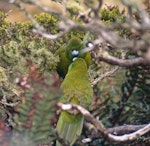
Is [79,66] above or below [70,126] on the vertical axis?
above

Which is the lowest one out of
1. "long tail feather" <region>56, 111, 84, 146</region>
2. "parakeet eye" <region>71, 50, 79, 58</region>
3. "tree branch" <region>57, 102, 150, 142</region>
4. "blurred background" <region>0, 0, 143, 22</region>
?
"blurred background" <region>0, 0, 143, 22</region>

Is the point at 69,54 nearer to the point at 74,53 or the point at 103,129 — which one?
the point at 74,53

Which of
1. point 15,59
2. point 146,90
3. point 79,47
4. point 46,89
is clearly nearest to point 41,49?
point 15,59

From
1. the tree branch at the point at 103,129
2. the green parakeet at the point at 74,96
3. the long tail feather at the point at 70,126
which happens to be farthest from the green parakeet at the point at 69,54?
the tree branch at the point at 103,129

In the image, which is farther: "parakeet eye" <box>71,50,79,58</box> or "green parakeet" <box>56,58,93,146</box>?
"parakeet eye" <box>71,50,79,58</box>

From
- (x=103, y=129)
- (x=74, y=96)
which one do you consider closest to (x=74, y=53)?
(x=74, y=96)

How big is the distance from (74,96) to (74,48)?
0.59 metres

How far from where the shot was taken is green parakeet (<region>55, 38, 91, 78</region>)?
159 inches

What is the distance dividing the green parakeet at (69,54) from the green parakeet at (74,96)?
0.46 ft

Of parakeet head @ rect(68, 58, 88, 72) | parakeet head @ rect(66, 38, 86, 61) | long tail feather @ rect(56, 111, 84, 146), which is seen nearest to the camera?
long tail feather @ rect(56, 111, 84, 146)

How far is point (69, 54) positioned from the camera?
13.6 feet

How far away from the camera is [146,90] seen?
3854 mm

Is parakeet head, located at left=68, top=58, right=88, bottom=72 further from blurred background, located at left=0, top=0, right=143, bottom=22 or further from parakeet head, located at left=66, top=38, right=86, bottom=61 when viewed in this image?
blurred background, located at left=0, top=0, right=143, bottom=22

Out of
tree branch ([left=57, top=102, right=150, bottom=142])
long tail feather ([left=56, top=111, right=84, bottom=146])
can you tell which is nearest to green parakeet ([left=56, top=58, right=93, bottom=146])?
long tail feather ([left=56, top=111, right=84, bottom=146])
